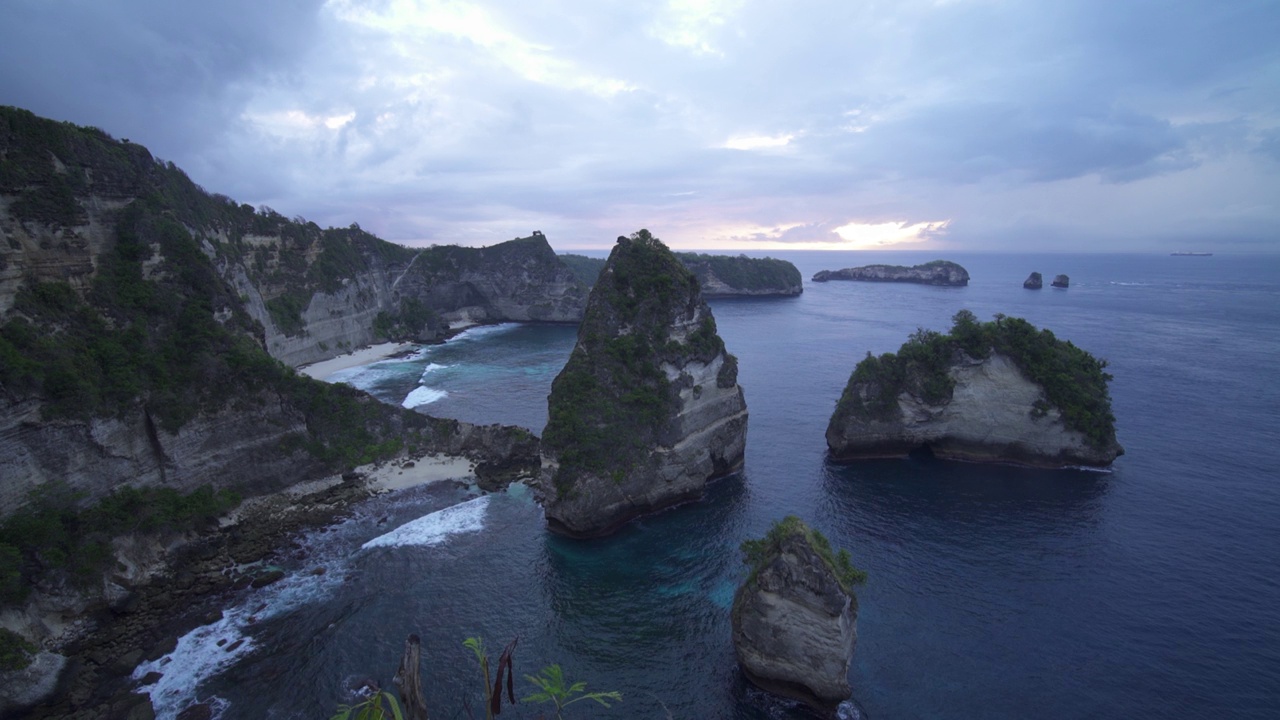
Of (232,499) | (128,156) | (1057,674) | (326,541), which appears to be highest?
(128,156)

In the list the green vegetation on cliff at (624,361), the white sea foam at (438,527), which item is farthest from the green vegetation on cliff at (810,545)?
the white sea foam at (438,527)

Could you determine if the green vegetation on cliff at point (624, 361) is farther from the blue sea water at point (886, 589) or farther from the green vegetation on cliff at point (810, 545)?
the green vegetation on cliff at point (810, 545)

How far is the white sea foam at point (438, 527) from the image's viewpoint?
3388cm

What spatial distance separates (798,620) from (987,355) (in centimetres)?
3033

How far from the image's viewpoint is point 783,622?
22406 mm

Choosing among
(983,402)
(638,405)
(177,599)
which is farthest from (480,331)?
(983,402)

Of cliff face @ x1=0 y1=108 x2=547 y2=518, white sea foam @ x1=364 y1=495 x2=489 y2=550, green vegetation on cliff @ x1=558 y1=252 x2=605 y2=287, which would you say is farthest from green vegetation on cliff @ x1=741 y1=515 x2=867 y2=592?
green vegetation on cliff @ x1=558 y1=252 x2=605 y2=287

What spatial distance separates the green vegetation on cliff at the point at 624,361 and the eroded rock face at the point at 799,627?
14382 mm

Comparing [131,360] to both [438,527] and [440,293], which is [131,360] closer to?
[438,527]

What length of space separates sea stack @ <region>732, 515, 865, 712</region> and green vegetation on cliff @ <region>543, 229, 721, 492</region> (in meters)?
14.3

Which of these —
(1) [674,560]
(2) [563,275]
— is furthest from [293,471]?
(2) [563,275]

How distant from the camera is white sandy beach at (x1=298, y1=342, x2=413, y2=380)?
236ft

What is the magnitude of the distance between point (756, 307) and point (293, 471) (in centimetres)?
10977

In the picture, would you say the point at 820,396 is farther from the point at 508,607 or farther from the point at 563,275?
the point at 563,275
